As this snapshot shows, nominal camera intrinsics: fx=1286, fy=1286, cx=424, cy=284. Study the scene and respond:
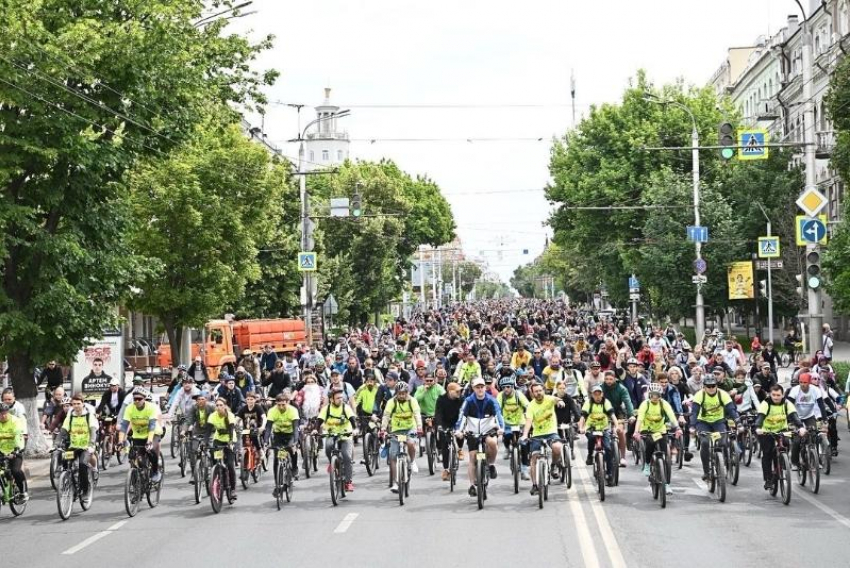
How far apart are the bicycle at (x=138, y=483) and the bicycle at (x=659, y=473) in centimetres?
662

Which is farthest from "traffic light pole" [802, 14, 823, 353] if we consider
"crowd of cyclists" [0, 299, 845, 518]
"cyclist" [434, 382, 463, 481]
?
"cyclist" [434, 382, 463, 481]

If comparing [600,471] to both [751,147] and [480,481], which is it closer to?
[480,481]

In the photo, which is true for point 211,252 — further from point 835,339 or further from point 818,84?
point 835,339

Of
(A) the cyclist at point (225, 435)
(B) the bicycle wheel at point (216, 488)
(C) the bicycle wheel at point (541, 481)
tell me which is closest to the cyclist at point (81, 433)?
(A) the cyclist at point (225, 435)

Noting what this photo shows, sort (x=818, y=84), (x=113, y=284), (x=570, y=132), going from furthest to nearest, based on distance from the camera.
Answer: (x=570, y=132) < (x=818, y=84) < (x=113, y=284)

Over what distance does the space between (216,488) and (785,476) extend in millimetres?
7087

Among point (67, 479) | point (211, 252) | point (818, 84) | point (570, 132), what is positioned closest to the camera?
point (67, 479)

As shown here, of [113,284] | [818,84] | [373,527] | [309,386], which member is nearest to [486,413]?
[373,527]

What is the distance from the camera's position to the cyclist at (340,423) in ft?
56.0

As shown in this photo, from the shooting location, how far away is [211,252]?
39.4 m

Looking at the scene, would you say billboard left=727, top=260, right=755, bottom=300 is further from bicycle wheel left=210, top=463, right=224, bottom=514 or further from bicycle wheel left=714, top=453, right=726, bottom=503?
bicycle wheel left=210, top=463, right=224, bottom=514

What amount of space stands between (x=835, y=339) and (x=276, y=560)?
54.1 metres

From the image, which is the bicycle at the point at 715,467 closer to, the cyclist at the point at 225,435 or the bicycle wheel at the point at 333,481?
the bicycle wheel at the point at 333,481

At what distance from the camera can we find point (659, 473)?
15906 millimetres
